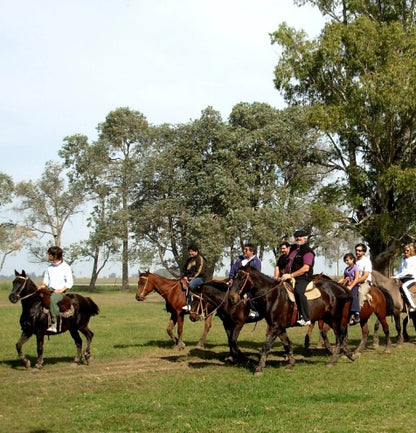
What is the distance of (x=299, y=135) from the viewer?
4806 centimetres

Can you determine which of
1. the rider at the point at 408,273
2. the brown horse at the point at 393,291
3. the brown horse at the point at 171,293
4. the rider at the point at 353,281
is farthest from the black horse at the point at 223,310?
the rider at the point at 408,273

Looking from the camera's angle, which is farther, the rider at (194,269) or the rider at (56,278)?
the rider at (194,269)

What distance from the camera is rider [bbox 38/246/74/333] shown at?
13836 millimetres

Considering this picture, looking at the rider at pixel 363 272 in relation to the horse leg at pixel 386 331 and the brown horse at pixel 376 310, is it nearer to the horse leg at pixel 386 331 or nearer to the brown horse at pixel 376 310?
the brown horse at pixel 376 310

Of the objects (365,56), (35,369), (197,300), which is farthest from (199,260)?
(365,56)

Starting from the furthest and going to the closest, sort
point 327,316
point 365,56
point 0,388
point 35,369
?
1. point 365,56
2. point 327,316
3. point 35,369
4. point 0,388

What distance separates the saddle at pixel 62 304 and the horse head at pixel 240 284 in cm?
401

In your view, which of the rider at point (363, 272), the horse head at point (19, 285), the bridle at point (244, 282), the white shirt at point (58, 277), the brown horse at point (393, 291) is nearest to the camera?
the bridle at point (244, 282)

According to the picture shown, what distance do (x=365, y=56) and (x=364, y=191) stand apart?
7583mm

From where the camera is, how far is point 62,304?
14062 mm

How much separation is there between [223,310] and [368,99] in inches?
801

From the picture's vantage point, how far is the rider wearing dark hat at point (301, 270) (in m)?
13.7

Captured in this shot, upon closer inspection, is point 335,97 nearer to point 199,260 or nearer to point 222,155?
point 222,155

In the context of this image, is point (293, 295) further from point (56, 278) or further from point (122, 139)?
point (122, 139)
